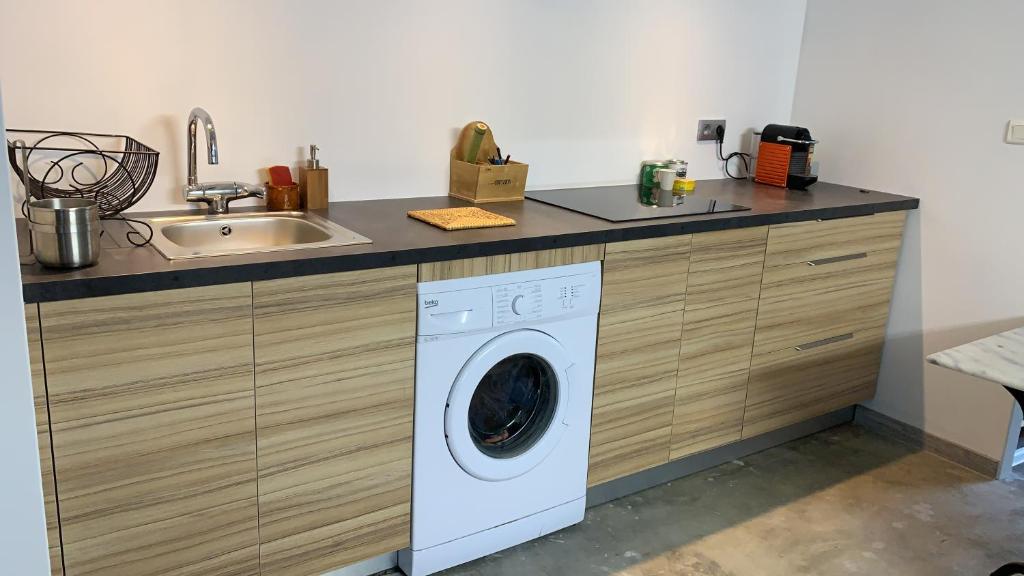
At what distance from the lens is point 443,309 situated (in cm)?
188

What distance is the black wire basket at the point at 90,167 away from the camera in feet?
6.03

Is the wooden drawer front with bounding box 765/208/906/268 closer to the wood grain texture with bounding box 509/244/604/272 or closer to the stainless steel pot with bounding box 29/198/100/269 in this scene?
the wood grain texture with bounding box 509/244/604/272

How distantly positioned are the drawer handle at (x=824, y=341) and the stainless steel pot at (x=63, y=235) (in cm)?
216

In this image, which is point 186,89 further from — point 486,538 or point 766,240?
point 766,240

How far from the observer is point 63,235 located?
1.47m

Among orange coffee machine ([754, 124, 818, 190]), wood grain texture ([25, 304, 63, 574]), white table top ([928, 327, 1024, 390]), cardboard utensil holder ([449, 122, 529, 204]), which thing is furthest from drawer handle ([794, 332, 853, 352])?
wood grain texture ([25, 304, 63, 574])

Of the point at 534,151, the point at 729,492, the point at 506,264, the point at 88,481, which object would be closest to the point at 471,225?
the point at 506,264

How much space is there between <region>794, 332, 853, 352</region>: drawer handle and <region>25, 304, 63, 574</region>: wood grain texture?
86.8 inches

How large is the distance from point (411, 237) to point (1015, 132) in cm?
203

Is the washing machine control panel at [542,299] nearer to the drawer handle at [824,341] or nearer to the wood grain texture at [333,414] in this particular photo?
the wood grain texture at [333,414]

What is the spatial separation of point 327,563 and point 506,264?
2.68 ft

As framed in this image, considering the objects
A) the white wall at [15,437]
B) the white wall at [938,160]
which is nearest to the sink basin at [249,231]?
the white wall at [15,437]

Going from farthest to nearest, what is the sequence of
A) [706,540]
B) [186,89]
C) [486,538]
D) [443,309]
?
[706,540] → [486,538] → [186,89] → [443,309]

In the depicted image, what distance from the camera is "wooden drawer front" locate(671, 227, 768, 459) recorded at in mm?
2408
